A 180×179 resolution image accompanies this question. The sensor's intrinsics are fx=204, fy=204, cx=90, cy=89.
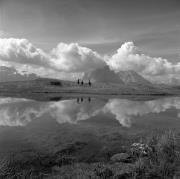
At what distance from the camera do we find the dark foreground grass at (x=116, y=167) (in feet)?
50.7

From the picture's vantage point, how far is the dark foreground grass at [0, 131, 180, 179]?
15.4 metres

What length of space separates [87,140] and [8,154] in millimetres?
11301

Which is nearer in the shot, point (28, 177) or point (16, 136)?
point (28, 177)

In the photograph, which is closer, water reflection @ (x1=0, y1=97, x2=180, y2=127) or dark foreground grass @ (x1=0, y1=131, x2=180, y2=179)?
dark foreground grass @ (x1=0, y1=131, x2=180, y2=179)

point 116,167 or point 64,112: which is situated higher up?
point 116,167

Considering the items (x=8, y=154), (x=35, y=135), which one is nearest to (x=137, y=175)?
(x=8, y=154)

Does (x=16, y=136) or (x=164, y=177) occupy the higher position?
(x=164, y=177)

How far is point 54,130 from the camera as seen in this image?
36.2 metres

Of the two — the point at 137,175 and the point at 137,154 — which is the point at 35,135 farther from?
the point at 137,175

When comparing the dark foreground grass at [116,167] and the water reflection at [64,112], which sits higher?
the dark foreground grass at [116,167]

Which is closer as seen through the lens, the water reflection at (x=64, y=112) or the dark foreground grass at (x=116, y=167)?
the dark foreground grass at (x=116, y=167)

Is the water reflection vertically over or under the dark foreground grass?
under

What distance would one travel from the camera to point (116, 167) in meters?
18.0

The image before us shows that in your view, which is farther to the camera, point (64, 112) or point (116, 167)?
point (64, 112)
